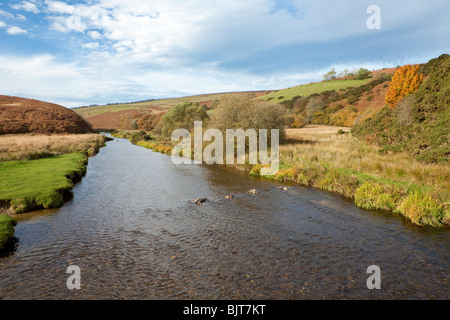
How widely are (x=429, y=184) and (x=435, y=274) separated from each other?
8.32 m

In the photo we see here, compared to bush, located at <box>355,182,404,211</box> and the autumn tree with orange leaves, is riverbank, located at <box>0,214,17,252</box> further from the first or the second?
the autumn tree with orange leaves

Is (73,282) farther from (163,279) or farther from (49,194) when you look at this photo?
(49,194)

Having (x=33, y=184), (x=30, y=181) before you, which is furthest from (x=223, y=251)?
(x=30, y=181)

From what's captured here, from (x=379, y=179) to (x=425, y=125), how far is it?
34.2 feet

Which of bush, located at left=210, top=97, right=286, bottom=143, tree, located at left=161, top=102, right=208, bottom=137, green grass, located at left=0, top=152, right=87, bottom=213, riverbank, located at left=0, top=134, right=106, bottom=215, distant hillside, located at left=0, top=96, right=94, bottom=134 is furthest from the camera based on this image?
tree, located at left=161, top=102, right=208, bottom=137

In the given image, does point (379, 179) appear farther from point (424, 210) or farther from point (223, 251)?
point (223, 251)

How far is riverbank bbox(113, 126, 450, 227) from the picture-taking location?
502 inches

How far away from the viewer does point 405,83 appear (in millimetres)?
50656

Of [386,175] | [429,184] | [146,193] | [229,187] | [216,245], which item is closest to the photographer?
[216,245]

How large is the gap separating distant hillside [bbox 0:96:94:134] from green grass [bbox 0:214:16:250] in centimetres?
5220

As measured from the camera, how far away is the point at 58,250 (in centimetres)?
1020

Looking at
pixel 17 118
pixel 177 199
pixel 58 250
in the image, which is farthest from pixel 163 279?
pixel 17 118

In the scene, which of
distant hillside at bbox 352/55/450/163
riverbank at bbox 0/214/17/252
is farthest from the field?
riverbank at bbox 0/214/17/252
